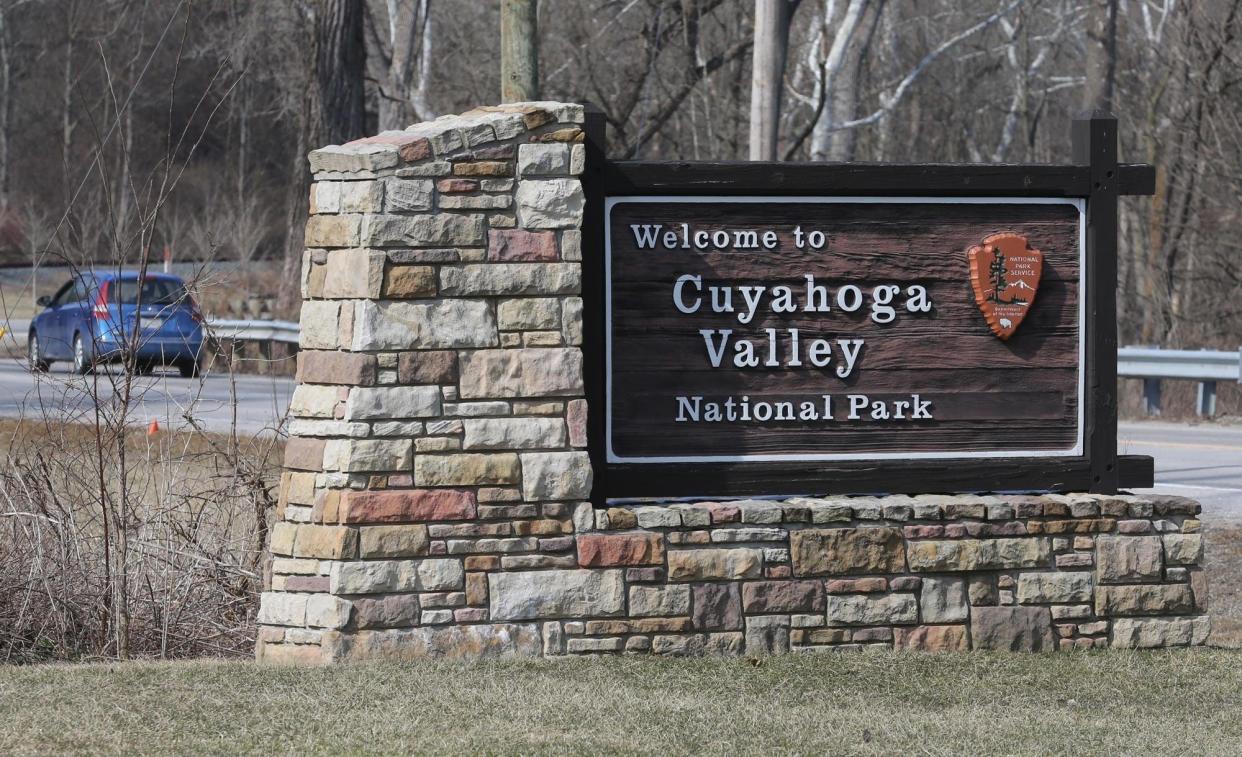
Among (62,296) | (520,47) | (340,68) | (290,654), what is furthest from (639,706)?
(62,296)

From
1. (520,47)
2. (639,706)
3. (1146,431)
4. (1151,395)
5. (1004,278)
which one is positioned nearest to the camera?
(639,706)

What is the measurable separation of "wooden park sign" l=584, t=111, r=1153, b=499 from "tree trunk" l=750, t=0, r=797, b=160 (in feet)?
16.1

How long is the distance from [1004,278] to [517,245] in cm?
211

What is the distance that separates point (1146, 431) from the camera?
1595cm

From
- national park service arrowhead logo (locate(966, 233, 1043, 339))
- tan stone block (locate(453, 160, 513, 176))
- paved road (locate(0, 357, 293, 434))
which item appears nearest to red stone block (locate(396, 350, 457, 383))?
tan stone block (locate(453, 160, 513, 176))

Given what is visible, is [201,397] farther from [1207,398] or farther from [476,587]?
[1207,398]

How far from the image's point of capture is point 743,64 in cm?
2522

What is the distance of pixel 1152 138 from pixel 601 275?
2017 centimetres

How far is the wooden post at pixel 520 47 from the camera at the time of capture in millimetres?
11406

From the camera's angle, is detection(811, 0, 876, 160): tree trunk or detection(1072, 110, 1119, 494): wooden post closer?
detection(1072, 110, 1119, 494): wooden post

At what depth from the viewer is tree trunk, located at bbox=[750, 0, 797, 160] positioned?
11625 millimetres

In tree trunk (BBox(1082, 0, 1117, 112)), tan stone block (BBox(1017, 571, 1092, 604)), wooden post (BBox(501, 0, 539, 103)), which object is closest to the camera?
tan stone block (BBox(1017, 571, 1092, 604))

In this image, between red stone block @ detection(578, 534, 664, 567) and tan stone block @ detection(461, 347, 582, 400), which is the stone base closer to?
red stone block @ detection(578, 534, 664, 567)

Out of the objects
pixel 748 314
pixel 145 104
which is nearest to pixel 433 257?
pixel 748 314
